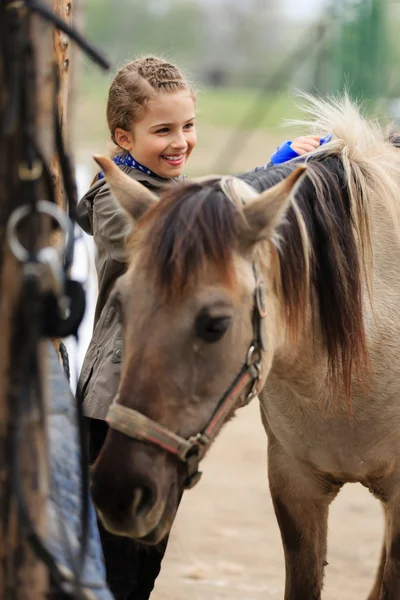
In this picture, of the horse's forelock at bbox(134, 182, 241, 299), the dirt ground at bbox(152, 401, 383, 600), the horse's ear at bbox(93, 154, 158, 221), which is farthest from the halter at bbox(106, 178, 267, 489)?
the dirt ground at bbox(152, 401, 383, 600)

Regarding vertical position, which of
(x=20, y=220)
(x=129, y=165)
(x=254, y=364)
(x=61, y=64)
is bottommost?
(x=254, y=364)

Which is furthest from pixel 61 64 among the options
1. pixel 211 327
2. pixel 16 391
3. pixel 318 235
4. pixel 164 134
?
pixel 16 391

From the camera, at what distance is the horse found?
2076 millimetres

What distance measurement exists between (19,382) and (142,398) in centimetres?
49

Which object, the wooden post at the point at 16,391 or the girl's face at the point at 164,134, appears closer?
the wooden post at the point at 16,391

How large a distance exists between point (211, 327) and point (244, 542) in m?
3.08

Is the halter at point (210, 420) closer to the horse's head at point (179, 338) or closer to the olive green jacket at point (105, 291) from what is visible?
the horse's head at point (179, 338)

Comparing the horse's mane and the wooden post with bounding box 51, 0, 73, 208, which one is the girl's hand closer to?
the horse's mane

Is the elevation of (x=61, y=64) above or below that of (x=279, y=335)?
above

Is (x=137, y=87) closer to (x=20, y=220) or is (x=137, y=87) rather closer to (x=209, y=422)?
(x=209, y=422)

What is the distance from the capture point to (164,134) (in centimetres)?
289

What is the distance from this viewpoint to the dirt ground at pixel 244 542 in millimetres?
4328

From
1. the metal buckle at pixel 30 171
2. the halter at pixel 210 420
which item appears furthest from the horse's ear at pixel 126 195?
the metal buckle at pixel 30 171

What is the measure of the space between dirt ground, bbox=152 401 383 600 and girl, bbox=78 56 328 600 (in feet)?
4.40
